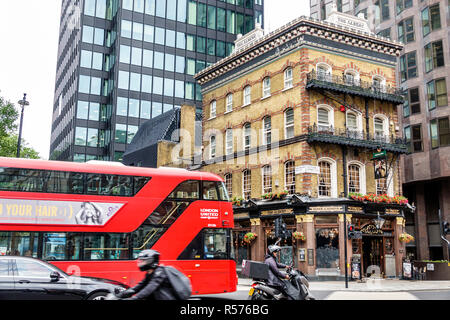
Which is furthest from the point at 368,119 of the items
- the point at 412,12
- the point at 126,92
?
the point at 126,92

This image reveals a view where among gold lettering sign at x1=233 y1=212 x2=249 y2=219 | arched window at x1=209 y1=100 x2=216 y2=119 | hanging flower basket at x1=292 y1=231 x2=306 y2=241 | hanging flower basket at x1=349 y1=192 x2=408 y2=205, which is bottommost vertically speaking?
hanging flower basket at x1=292 y1=231 x2=306 y2=241

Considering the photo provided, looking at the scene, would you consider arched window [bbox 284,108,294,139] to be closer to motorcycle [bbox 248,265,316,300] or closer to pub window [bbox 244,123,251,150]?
pub window [bbox 244,123,251,150]

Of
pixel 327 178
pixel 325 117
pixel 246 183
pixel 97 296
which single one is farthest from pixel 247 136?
Result: pixel 97 296

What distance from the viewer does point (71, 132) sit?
189 feet

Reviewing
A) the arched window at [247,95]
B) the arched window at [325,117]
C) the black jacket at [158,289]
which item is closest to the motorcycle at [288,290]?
the black jacket at [158,289]

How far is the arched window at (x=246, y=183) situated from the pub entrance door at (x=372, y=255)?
8.04 m

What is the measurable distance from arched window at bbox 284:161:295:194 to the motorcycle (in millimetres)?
17096

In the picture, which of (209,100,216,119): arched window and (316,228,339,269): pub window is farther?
(209,100,216,119): arched window

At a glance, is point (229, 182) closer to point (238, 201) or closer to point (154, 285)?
point (238, 201)

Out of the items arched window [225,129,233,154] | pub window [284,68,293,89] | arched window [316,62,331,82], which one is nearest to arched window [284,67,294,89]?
pub window [284,68,293,89]

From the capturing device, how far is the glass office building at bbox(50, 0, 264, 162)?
55.7 meters

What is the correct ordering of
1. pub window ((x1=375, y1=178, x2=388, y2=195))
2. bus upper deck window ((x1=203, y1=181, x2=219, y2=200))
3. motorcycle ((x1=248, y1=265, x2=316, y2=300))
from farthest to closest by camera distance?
pub window ((x1=375, y1=178, x2=388, y2=195)) < bus upper deck window ((x1=203, y1=181, x2=219, y2=200)) < motorcycle ((x1=248, y1=265, x2=316, y2=300))

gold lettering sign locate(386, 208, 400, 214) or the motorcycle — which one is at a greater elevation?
gold lettering sign locate(386, 208, 400, 214)

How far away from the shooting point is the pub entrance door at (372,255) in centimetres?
2702
